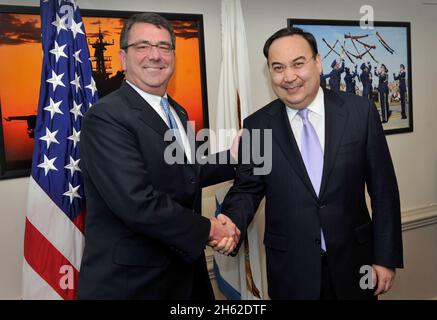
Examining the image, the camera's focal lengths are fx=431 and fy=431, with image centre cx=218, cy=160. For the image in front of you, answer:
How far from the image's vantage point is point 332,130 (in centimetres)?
192

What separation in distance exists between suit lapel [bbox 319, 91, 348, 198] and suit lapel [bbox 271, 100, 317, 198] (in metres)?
0.09

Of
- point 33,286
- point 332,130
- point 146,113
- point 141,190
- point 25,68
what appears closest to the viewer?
point 141,190

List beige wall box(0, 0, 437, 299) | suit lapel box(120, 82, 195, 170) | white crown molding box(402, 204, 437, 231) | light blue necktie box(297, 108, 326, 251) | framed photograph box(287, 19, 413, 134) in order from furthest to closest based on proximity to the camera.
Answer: white crown molding box(402, 204, 437, 231), framed photograph box(287, 19, 413, 134), beige wall box(0, 0, 437, 299), light blue necktie box(297, 108, 326, 251), suit lapel box(120, 82, 195, 170)

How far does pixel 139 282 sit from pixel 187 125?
2.47 ft

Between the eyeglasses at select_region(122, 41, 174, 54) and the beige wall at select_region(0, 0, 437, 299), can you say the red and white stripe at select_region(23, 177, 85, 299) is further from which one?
the eyeglasses at select_region(122, 41, 174, 54)

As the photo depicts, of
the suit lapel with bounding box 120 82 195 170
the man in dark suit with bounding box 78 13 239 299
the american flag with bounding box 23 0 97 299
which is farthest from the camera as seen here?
the american flag with bounding box 23 0 97 299

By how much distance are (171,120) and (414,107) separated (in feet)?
8.61

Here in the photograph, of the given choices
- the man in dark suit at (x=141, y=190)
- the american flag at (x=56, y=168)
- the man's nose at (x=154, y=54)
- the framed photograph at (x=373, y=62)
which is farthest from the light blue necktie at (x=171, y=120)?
the framed photograph at (x=373, y=62)

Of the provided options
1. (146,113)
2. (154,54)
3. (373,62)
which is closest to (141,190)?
(146,113)

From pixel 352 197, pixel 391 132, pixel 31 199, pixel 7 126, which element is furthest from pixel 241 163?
pixel 391 132

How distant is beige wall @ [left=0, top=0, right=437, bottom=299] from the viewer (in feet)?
7.88

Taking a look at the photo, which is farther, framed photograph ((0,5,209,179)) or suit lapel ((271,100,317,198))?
framed photograph ((0,5,209,179))

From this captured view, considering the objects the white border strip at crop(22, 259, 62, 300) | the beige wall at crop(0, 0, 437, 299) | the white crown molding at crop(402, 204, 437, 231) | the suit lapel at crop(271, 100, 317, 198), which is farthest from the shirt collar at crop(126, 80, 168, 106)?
the white crown molding at crop(402, 204, 437, 231)

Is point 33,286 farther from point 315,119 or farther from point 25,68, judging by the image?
point 315,119
